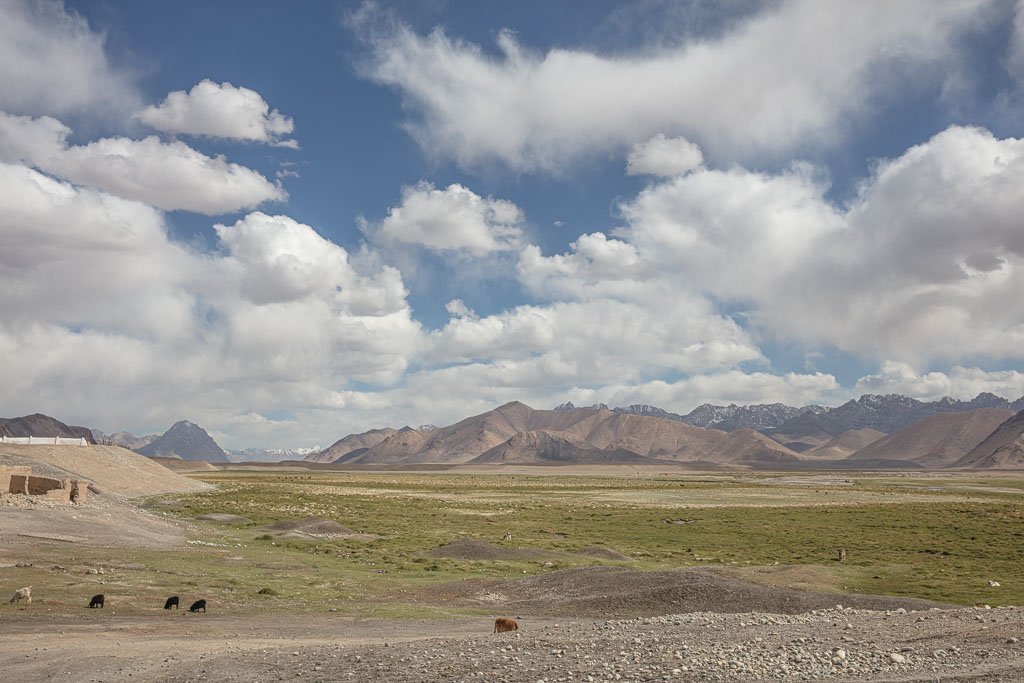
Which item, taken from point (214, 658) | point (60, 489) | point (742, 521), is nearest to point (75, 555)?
point (60, 489)

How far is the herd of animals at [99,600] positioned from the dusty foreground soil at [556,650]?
1804 mm

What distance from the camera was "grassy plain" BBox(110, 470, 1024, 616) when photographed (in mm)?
34375

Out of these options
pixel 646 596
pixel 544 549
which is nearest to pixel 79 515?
pixel 544 549

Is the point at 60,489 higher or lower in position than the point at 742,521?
higher

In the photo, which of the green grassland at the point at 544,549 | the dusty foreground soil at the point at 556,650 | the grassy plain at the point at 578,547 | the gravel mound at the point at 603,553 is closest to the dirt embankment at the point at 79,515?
the green grassland at the point at 544,549

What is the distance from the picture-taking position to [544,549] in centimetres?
4853

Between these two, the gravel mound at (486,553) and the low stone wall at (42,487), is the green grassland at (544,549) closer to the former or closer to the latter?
the gravel mound at (486,553)

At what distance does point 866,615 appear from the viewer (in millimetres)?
23594

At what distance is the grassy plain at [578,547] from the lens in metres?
34.4

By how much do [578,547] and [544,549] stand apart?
4.03 m

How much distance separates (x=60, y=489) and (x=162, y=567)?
22714 mm

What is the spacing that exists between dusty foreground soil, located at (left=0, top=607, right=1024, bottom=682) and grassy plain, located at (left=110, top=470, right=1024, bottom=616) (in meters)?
7.22

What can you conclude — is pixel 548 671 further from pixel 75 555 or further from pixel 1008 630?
pixel 75 555

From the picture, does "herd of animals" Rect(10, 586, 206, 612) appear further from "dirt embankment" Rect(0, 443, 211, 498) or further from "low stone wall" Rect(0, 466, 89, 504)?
"dirt embankment" Rect(0, 443, 211, 498)
